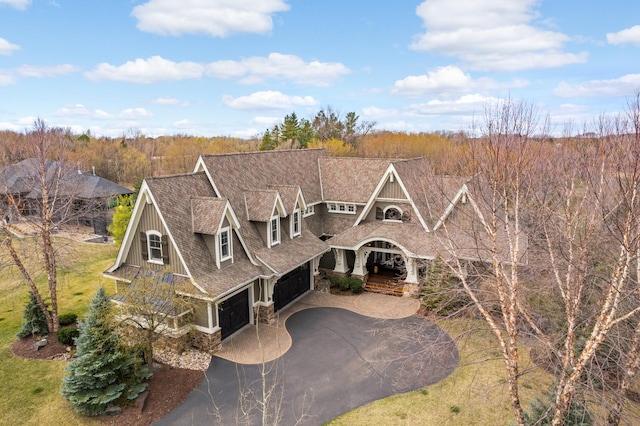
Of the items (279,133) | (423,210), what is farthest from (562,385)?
(279,133)

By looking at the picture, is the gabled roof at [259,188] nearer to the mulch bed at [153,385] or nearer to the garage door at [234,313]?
the garage door at [234,313]

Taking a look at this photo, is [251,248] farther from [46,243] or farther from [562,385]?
[562,385]

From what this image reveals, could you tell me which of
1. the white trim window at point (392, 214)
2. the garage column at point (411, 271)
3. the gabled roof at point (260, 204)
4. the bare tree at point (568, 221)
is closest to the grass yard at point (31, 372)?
the gabled roof at point (260, 204)

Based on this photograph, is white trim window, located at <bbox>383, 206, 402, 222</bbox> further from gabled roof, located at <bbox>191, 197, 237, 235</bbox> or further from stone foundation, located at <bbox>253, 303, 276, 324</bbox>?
gabled roof, located at <bbox>191, 197, 237, 235</bbox>

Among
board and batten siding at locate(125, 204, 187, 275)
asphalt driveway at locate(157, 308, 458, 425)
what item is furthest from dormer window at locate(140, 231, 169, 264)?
asphalt driveway at locate(157, 308, 458, 425)

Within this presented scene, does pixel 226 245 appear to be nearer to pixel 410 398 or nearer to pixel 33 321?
pixel 33 321

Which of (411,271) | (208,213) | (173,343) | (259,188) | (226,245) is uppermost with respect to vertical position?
(259,188)

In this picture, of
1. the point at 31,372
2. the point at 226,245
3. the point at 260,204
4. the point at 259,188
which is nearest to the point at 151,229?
the point at 226,245
